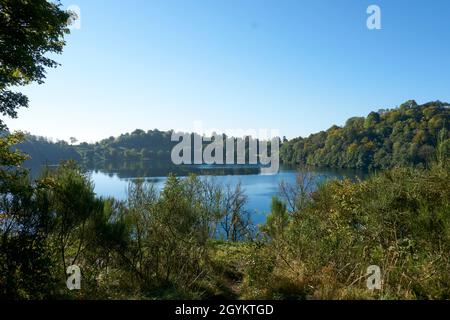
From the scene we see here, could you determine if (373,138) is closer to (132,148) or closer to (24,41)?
(24,41)

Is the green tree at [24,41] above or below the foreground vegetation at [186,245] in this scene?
above

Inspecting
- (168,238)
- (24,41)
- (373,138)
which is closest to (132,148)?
(373,138)

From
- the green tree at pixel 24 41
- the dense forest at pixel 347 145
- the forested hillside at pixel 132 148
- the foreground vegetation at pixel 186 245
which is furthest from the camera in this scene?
the forested hillside at pixel 132 148

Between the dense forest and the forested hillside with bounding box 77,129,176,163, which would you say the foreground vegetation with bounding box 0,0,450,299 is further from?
the forested hillside with bounding box 77,129,176,163

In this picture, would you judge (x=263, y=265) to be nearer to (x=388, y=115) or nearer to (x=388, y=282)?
(x=388, y=282)

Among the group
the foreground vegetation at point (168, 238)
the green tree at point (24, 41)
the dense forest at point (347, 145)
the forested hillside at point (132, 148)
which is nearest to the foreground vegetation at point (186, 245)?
the foreground vegetation at point (168, 238)

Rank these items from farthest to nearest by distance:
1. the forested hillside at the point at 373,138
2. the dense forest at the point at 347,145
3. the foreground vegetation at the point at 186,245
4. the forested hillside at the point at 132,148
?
the forested hillside at the point at 132,148, the forested hillside at the point at 373,138, the dense forest at the point at 347,145, the foreground vegetation at the point at 186,245

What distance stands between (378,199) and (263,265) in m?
2.53

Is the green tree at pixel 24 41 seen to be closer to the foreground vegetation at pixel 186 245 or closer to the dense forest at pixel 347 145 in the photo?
the foreground vegetation at pixel 186 245

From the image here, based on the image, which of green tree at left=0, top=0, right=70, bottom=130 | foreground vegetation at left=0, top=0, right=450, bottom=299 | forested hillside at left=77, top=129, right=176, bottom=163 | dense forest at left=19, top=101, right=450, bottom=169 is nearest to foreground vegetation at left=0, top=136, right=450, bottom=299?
foreground vegetation at left=0, top=0, right=450, bottom=299

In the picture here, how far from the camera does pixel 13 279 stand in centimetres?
515
